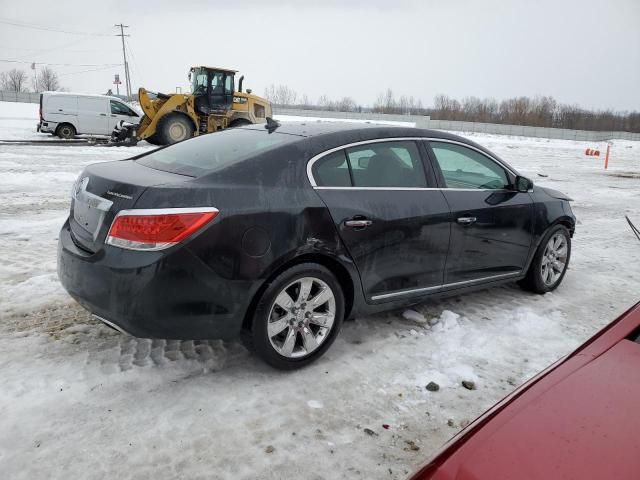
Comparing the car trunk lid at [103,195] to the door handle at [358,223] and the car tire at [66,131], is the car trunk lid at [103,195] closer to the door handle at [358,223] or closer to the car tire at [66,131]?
the door handle at [358,223]

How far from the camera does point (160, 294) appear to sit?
111 inches

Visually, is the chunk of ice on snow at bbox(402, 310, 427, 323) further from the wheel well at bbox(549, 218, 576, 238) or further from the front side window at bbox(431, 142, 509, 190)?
the wheel well at bbox(549, 218, 576, 238)

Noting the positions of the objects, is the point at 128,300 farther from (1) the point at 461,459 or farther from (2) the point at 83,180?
(1) the point at 461,459

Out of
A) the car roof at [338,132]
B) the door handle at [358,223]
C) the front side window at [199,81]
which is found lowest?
the door handle at [358,223]

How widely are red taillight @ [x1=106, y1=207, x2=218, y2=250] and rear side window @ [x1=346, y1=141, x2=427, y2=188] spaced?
4.00 ft

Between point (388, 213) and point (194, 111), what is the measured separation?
16.0 meters

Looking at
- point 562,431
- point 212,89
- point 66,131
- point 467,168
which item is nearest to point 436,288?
point 467,168

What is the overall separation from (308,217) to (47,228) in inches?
185

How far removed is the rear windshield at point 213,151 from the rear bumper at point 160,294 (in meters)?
0.65

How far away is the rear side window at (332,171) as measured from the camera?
3408 mm

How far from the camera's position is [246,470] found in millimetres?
2457

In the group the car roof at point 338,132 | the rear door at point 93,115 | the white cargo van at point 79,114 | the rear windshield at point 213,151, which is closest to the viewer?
the rear windshield at point 213,151

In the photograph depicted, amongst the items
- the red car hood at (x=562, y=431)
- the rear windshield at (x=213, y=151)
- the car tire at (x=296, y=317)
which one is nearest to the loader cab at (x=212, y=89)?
the rear windshield at (x=213, y=151)

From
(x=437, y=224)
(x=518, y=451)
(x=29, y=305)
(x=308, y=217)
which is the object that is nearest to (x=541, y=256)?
(x=437, y=224)
